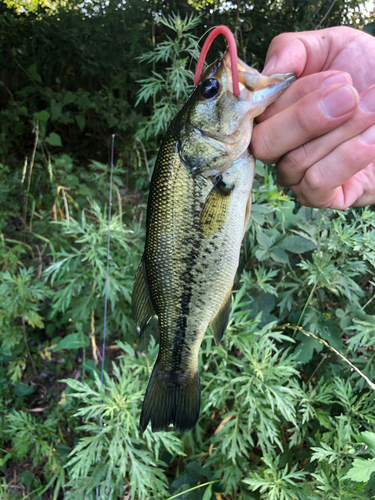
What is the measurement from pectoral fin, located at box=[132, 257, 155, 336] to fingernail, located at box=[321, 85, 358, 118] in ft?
2.49

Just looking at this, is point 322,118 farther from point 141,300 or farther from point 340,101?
point 141,300

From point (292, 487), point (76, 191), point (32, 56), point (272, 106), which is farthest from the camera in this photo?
point (32, 56)

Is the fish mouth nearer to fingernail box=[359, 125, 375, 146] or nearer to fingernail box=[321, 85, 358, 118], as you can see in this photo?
fingernail box=[321, 85, 358, 118]

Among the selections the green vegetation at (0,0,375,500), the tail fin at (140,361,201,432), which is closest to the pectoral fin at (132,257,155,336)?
the tail fin at (140,361,201,432)

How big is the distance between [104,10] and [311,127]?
4.24m

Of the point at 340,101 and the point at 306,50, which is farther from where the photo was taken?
the point at 306,50

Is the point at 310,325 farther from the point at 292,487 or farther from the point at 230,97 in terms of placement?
the point at 230,97

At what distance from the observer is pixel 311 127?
0.98 meters

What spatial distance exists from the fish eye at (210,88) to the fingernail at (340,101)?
1.02 feet

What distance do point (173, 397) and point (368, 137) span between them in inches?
44.0

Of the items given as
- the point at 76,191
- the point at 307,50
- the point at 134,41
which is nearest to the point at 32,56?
the point at 134,41

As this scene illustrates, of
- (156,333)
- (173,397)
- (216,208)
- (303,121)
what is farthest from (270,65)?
(156,333)

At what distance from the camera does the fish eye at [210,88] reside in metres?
0.99

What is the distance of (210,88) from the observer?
998 millimetres
